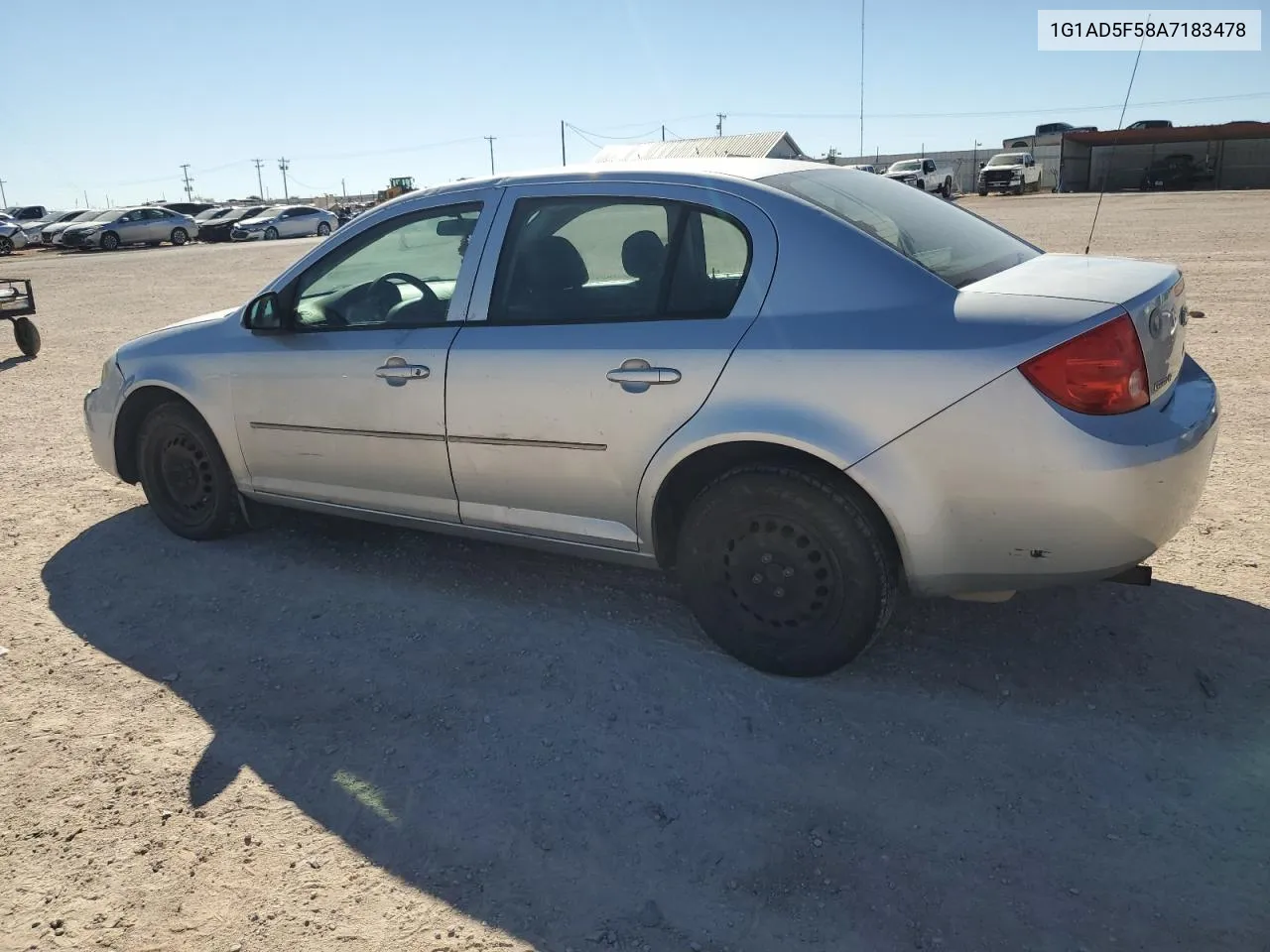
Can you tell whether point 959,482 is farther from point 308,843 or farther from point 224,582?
point 224,582

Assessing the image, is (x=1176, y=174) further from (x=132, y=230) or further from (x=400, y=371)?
(x=400, y=371)

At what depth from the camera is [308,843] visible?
2.72 m

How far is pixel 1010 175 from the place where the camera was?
144ft

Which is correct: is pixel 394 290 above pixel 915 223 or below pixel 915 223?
below

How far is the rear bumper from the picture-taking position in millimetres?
2842

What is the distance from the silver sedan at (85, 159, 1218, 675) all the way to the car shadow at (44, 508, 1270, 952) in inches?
14.6

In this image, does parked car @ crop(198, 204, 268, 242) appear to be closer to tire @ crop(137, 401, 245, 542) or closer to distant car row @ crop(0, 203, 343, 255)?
distant car row @ crop(0, 203, 343, 255)

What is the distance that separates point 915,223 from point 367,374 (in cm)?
222

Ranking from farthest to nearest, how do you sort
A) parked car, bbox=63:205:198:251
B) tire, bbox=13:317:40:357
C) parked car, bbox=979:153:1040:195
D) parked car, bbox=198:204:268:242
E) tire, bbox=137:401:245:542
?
1. parked car, bbox=979:153:1040:195
2. parked car, bbox=198:204:268:242
3. parked car, bbox=63:205:198:251
4. tire, bbox=13:317:40:357
5. tire, bbox=137:401:245:542

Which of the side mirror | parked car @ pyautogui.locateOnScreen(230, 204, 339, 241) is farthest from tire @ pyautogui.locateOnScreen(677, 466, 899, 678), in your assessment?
parked car @ pyautogui.locateOnScreen(230, 204, 339, 241)

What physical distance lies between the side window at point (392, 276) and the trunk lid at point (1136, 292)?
6.75 feet

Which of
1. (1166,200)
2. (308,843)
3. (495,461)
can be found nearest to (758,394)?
(495,461)

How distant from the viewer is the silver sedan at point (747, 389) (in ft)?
9.54

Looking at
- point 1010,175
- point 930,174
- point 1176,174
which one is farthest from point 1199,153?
point 930,174
